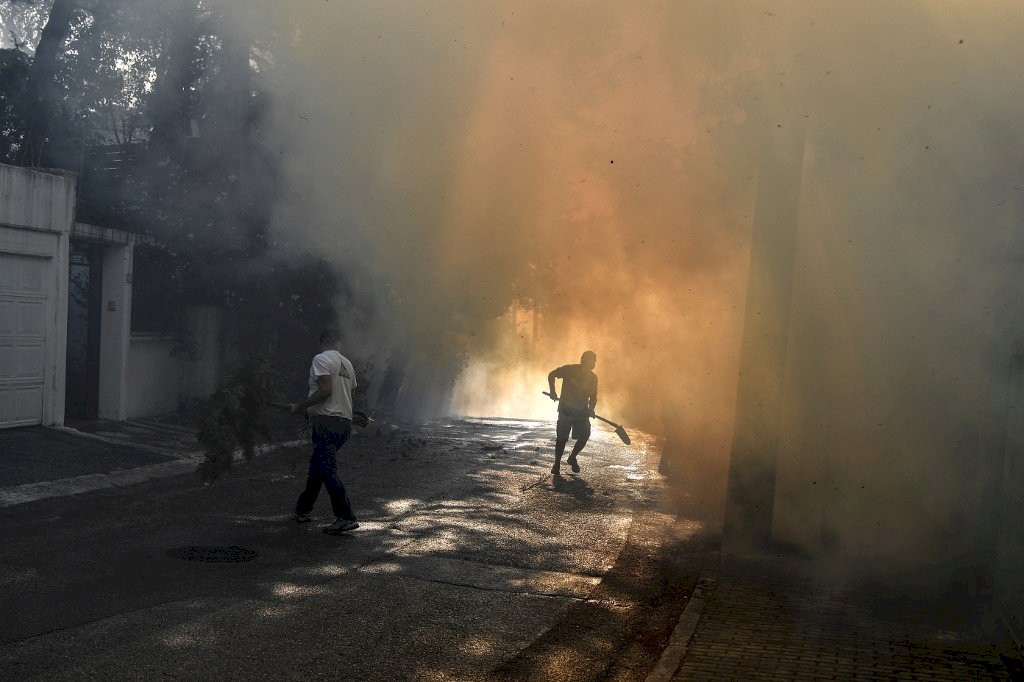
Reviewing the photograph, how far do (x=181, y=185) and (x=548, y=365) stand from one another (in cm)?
1647

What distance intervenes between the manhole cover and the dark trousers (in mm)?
914

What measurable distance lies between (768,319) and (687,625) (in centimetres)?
263

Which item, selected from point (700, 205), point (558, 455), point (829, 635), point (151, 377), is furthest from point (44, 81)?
point (829, 635)

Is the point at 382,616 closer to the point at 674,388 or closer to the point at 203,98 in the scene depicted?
the point at 674,388

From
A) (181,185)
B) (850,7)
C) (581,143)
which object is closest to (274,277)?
(181,185)

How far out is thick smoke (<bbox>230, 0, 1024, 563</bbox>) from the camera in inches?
261

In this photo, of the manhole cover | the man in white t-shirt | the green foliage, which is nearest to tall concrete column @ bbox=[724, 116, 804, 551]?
the man in white t-shirt

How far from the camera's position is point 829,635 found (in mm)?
5234

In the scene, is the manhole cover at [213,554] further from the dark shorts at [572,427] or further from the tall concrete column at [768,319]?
the dark shorts at [572,427]

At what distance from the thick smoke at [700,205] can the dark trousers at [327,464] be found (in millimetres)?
3359

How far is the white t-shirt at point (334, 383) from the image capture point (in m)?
7.78

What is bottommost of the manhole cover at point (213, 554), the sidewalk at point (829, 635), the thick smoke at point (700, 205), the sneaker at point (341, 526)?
the manhole cover at point (213, 554)

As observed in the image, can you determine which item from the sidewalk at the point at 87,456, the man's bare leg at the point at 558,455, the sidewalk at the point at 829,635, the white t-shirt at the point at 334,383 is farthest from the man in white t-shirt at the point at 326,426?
the man's bare leg at the point at 558,455

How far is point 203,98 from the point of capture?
15219 mm
